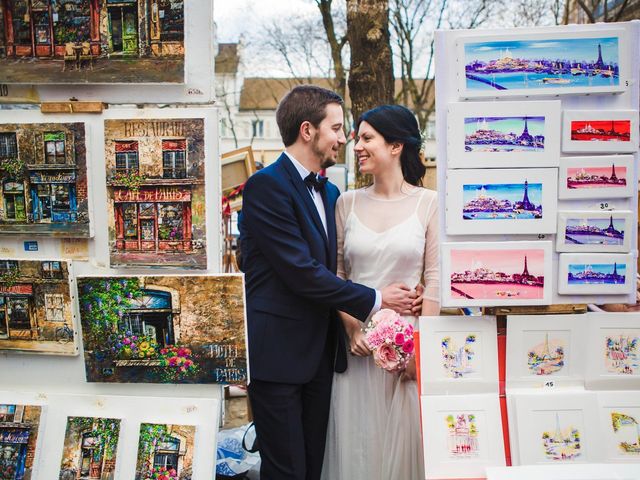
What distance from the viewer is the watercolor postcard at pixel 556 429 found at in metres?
1.98

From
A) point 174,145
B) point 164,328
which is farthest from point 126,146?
point 164,328

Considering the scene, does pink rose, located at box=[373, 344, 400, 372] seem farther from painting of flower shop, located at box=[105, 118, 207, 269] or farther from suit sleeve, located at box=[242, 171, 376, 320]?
painting of flower shop, located at box=[105, 118, 207, 269]

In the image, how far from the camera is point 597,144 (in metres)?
1.96

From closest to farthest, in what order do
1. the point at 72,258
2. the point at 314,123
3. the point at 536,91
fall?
the point at 536,91 < the point at 72,258 < the point at 314,123

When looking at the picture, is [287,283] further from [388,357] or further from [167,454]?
[167,454]

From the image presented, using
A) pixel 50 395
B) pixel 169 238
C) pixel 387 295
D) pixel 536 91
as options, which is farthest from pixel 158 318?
pixel 536 91

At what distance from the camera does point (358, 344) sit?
2.48m

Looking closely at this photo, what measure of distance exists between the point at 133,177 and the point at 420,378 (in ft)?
4.07

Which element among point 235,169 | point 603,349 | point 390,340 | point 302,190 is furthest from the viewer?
point 235,169

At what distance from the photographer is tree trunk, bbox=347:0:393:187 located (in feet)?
16.9

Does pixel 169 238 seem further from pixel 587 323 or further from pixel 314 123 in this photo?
pixel 587 323

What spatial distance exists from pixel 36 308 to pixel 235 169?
13.4ft

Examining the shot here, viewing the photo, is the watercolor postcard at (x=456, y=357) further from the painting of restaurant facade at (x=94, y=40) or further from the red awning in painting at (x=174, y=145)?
the painting of restaurant facade at (x=94, y=40)

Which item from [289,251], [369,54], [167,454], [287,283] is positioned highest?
[369,54]
